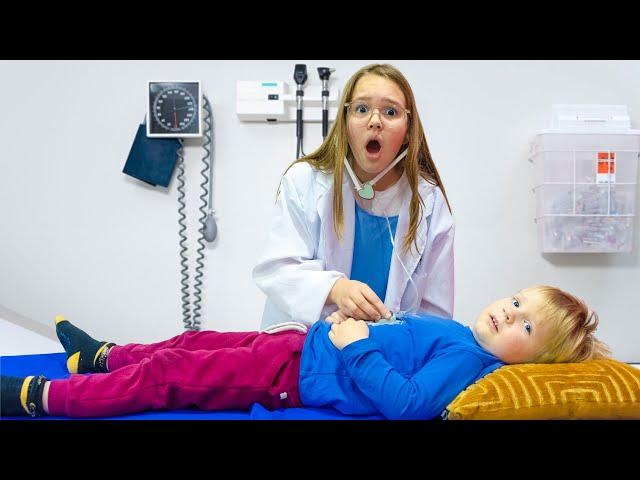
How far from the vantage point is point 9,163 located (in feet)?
9.36

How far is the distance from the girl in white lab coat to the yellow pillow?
456 mm

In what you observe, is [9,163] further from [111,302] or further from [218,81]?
[218,81]

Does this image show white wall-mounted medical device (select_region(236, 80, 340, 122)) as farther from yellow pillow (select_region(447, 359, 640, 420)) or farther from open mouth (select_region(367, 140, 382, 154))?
yellow pillow (select_region(447, 359, 640, 420))

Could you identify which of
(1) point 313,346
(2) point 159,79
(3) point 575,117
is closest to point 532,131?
(3) point 575,117

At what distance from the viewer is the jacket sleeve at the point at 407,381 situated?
3.89 feet

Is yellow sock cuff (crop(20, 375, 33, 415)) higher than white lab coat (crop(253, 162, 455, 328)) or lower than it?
lower

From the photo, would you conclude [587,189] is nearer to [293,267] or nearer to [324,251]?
[324,251]

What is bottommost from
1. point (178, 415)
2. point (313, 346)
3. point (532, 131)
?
point (178, 415)

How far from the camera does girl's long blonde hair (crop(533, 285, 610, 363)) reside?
4.49ft

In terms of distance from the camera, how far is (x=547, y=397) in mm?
1220

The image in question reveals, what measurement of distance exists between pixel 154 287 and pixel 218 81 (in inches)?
36.5

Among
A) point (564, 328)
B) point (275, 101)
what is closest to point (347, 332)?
point (564, 328)

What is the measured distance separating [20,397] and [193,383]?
31 centimetres

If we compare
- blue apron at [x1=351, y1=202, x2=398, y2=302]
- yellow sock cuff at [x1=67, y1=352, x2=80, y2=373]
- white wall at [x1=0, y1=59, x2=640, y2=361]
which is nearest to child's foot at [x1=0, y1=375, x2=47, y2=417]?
yellow sock cuff at [x1=67, y1=352, x2=80, y2=373]
